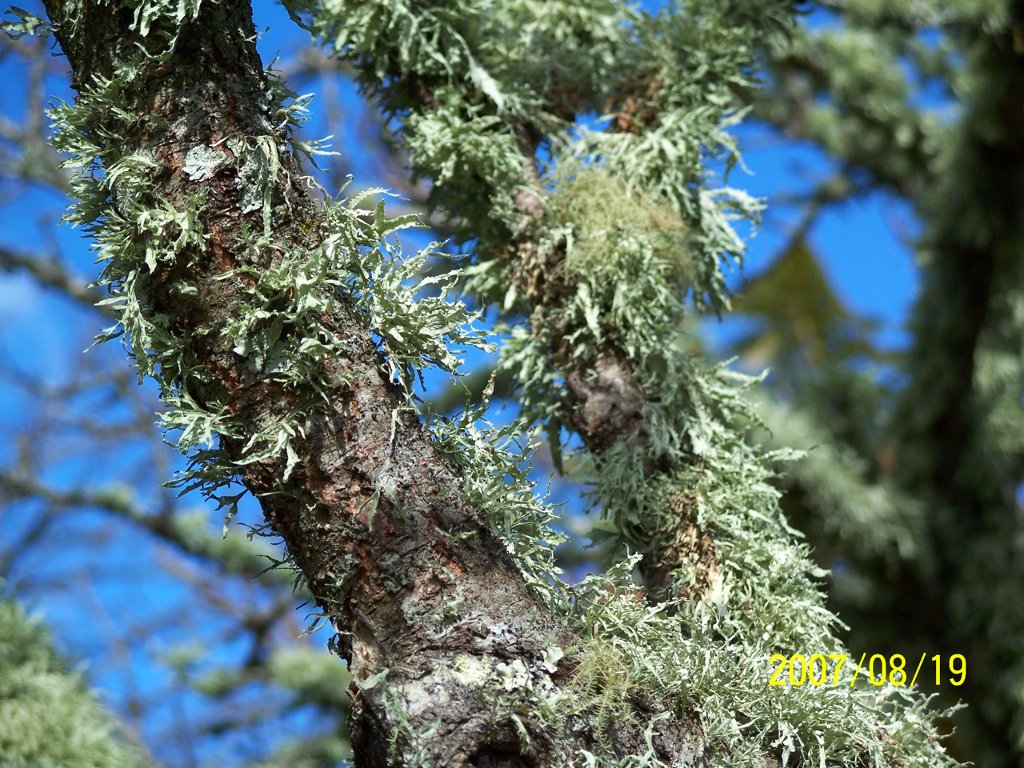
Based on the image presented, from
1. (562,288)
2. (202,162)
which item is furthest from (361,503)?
(562,288)

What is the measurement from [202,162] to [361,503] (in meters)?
0.30

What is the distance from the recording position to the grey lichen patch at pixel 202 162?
0.78 metres

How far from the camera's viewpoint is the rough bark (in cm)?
71

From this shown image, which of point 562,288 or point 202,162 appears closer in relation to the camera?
point 202,162

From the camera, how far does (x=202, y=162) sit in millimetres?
784

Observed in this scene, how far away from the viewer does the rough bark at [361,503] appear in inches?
27.8

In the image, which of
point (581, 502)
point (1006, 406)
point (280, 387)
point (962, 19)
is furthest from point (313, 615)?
point (1006, 406)

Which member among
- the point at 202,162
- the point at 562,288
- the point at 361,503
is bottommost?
the point at 361,503

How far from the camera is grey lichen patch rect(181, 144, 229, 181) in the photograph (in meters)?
0.78

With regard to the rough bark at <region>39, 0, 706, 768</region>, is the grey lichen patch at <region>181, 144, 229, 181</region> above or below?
above

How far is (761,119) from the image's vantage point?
319cm

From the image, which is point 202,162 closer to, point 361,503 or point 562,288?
point 361,503

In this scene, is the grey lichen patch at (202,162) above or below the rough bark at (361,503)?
above

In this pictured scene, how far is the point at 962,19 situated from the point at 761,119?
1.30 metres
